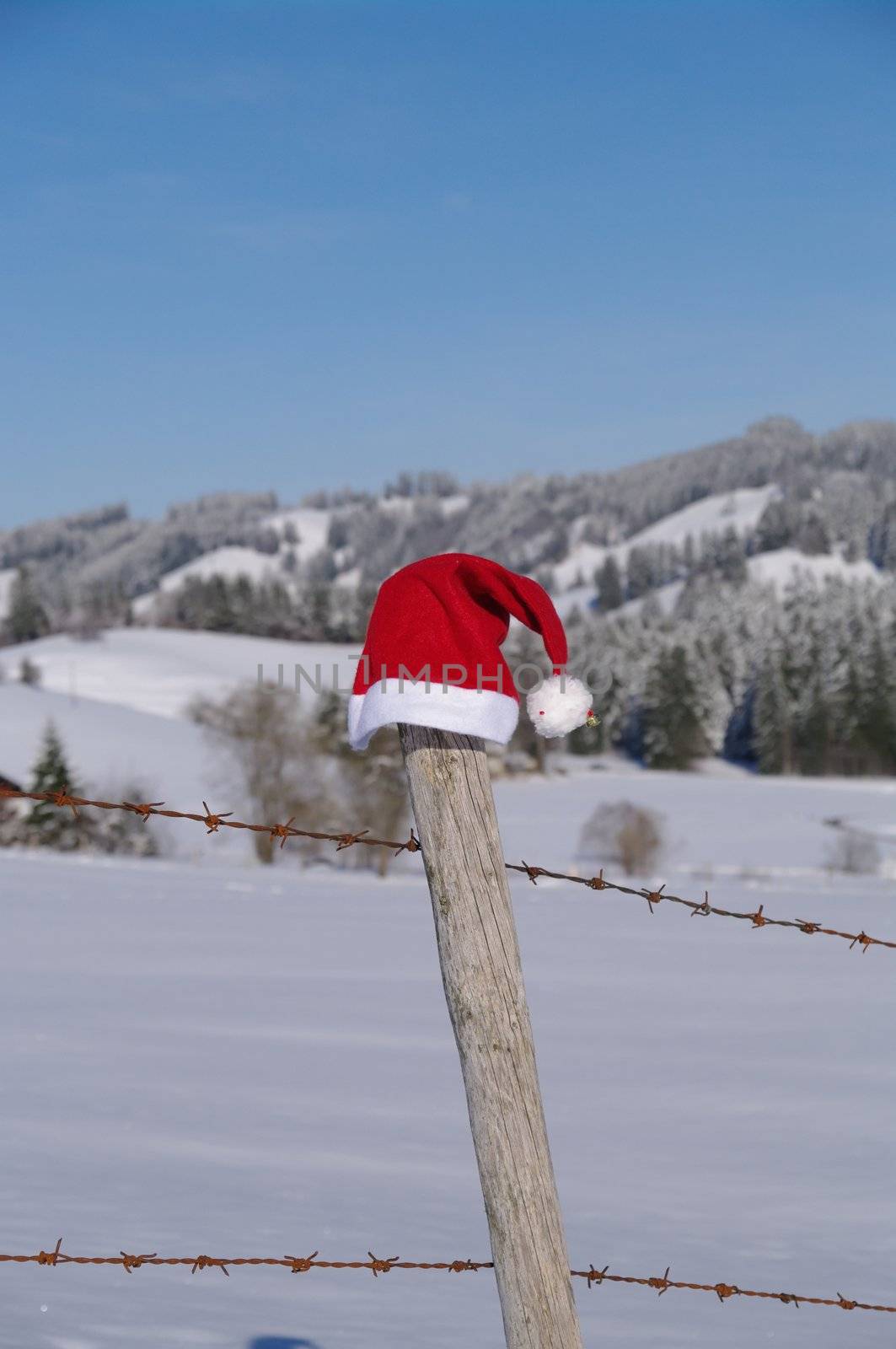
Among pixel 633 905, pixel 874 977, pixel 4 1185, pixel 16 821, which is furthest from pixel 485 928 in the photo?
pixel 16 821

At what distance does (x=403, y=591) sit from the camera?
270 cm

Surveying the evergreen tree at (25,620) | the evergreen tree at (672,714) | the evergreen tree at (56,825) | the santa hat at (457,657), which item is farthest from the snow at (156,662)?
the santa hat at (457,657)

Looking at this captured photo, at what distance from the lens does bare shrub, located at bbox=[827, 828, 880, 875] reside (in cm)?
5072

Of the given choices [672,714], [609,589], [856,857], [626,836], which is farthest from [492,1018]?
[609,589]

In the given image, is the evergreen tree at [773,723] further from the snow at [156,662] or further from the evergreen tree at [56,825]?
the evergreen tree at [56,825]

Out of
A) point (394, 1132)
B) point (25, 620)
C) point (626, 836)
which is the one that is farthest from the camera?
point (25, 620)

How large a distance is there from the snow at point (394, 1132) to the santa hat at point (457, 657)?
2848mm

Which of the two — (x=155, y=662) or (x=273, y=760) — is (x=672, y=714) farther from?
(x=155, y=662)

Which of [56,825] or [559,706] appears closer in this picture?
[559,706]

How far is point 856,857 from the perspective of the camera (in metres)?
51.3

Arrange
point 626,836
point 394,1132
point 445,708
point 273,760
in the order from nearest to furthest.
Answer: point 445,708
point 394,1132
point 273,760
point 626,836

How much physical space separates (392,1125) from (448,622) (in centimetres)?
808

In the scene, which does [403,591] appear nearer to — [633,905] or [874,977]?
[874,977]

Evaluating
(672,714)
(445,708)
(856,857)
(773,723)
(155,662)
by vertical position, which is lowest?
(856,857)
